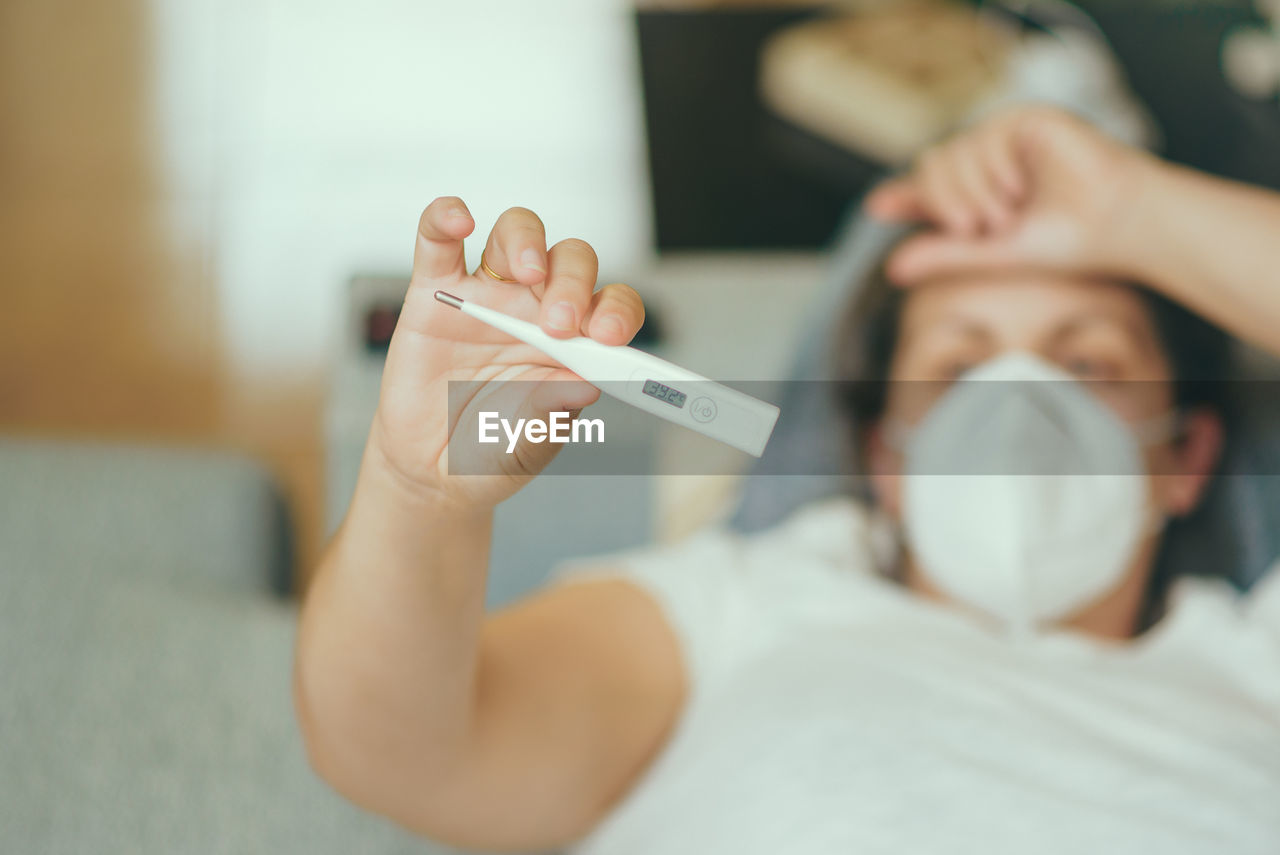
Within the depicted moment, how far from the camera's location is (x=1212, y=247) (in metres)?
0.79

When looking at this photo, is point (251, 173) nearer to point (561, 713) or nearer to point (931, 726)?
point (561, 713)

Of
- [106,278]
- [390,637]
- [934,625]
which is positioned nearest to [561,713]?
[390,637]

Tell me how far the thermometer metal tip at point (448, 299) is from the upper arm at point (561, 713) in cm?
31

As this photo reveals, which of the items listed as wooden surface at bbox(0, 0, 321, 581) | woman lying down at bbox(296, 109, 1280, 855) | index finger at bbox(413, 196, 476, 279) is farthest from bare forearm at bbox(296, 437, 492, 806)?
wooden surface at bbox(0, 0, 321, 581)

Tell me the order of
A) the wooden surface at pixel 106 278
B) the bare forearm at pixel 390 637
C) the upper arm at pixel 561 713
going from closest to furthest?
the bare forearm at pixel 390 637 → the upper arm at pixel 561 713 → the wooden surface at pixel 106 278

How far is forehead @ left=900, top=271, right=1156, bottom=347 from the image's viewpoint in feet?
2.81

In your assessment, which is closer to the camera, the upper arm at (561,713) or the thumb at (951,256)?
the upper arm at (561,713)

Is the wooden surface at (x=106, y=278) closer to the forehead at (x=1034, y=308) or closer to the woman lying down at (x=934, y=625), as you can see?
the woman lying down at (x=934, y=625)

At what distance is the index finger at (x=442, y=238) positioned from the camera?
→ 16.2 inches

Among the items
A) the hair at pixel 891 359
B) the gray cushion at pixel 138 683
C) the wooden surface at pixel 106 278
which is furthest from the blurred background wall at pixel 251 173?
the hair at pixel 891 359

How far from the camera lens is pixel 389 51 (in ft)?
6.55

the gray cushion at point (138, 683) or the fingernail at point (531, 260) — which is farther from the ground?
the fingernail at point (531, 260)

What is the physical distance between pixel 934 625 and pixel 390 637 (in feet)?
1.60

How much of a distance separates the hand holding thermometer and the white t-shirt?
1.31ft
